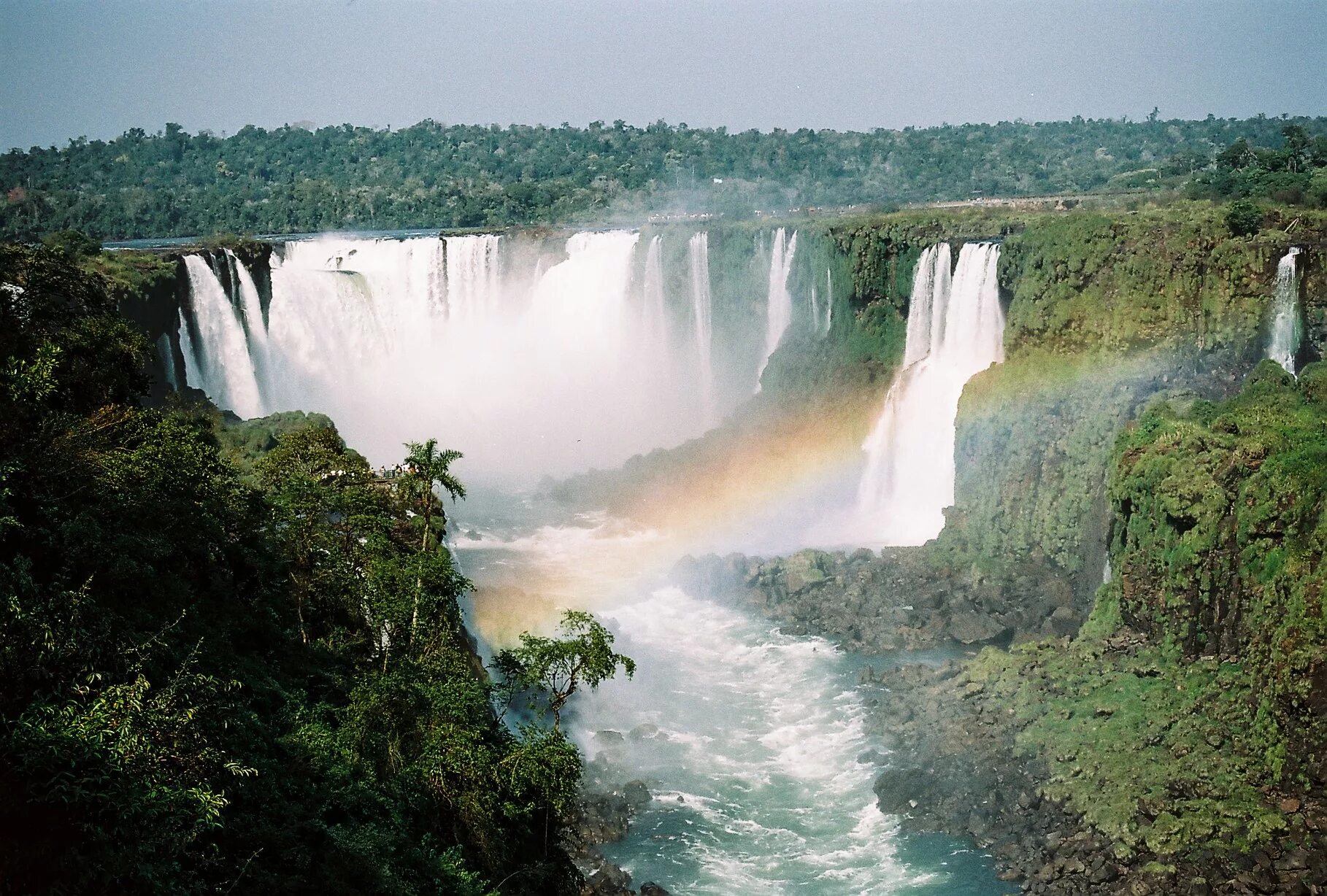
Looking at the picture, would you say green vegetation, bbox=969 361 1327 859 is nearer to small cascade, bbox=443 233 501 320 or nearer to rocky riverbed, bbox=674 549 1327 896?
rocky riverbed, bbox=674 549 1327 896

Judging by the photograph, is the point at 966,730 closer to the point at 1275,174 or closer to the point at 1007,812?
the point at 1007,812

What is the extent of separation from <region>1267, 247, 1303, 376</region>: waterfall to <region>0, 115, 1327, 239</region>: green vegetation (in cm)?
1328

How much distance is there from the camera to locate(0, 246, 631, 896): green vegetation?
8922mm

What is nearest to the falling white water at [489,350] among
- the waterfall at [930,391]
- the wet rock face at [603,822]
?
the waterfall at [930,391]

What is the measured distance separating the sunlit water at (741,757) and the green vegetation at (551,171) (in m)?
23.9

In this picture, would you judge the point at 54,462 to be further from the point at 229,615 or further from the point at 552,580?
the point at 552,580

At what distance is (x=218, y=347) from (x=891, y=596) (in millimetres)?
22669

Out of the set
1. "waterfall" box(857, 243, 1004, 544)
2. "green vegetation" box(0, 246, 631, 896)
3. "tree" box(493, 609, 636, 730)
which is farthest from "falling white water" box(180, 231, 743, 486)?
"tree" box(493, 609, 636, 730)

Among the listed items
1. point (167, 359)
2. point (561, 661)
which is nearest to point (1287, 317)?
point (561, 661)

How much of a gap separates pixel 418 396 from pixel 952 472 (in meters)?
21.8

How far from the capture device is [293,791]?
1174 centimetres

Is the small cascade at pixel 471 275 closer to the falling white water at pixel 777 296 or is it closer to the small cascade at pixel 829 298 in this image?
the falling white water at pixel 777 296

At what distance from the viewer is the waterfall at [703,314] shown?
46.0 m

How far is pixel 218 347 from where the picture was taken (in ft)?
127
